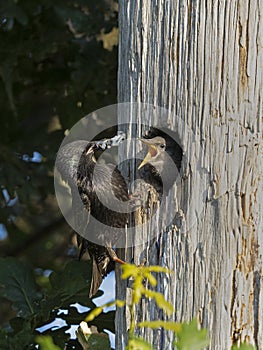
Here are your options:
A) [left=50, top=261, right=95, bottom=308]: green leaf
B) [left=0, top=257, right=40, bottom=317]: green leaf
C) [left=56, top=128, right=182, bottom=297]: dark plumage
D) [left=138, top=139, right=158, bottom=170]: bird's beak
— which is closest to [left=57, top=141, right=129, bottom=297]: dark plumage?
[left=56, top=128, right=182, bottom=297]: dark plumage

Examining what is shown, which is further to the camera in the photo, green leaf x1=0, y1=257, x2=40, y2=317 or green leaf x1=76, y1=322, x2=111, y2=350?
green leaf x1=0, y1=257, x2=40, y2=317

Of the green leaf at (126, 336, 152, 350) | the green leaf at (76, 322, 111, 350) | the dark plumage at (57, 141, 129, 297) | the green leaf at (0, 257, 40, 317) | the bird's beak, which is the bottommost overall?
the green leaf at (76, 322, 111, 350)

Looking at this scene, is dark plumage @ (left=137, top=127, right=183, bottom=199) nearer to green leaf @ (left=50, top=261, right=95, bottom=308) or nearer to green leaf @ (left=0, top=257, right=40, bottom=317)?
green leaf @ (left=50, top=261, right=95, bottom=308)

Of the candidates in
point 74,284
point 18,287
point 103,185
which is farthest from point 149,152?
point 18,287

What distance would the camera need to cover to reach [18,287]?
3.50 meters

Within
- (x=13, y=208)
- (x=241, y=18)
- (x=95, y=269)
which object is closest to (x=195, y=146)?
(x=241, y=18)

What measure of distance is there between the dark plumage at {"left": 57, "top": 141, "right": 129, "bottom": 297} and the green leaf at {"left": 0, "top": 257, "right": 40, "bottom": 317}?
18.3 inches

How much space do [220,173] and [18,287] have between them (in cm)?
131

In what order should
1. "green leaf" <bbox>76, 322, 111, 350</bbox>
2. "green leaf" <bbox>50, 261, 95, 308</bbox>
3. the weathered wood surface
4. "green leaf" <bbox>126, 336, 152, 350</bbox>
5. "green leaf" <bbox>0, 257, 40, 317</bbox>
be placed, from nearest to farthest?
"green leaf" <bbox>126, 336, 152, 350</bbox> → the weathered wood surface → "green leaf" <bbox>76, 322, 111, 350</bbox> → "green leaf" <bbox>50, 261, 95, 308</bbox> → "green leaf" <bbox>0, 257, 40, 317</bbox>

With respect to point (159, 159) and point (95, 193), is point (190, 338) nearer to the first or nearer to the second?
point (159, 159)

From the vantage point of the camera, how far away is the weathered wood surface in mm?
2455

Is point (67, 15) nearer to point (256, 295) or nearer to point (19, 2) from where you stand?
point (19, 2)

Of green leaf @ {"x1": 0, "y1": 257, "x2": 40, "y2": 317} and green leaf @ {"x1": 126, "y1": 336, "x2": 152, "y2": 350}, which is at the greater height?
green leaf @ {"x1": 126, "y1": 336, "x2": 152, "y2": 350}

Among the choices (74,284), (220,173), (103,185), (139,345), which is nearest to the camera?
(139,345)
